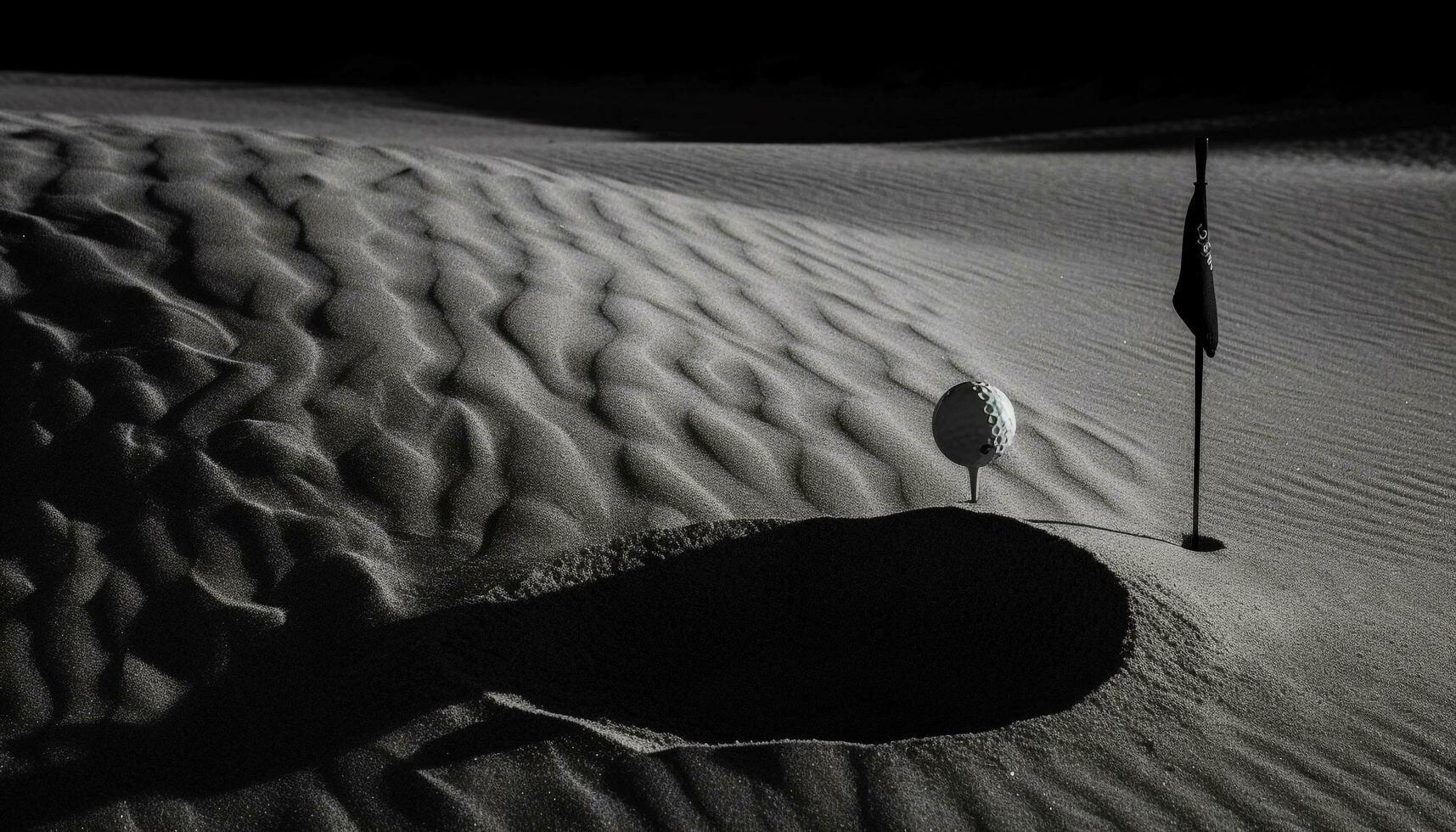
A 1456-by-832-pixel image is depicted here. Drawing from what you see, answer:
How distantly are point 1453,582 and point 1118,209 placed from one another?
218 inches

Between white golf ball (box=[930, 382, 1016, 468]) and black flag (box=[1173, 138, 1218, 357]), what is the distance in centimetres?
55

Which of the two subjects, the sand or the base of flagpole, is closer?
the sand

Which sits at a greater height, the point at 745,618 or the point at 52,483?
the point at 52,483

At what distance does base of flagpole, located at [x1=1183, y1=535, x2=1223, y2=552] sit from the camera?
11.8 ft

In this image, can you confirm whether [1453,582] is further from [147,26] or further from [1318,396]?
[147,26]

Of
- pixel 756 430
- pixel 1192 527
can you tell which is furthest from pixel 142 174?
pixel 1192 527

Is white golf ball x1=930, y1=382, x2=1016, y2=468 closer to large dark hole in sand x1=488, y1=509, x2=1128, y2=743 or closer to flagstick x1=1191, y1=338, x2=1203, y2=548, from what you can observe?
large dark hole in sand x1=488, y1=509, x2=1128, y2=743

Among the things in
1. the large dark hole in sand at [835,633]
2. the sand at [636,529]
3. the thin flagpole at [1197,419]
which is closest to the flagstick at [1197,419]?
the thin flagpole at [1197,419]

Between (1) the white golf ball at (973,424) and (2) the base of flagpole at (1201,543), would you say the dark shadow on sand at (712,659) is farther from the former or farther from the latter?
(2) the base of flagpole at (1201,543)

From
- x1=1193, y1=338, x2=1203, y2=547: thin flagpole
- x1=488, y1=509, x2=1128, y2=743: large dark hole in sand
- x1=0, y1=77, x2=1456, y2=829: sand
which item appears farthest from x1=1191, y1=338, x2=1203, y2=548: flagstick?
x1=488, y1=509, x2=1128, y2=743: large dark hole in sand

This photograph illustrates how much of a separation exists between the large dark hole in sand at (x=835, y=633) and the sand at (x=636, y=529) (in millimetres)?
11

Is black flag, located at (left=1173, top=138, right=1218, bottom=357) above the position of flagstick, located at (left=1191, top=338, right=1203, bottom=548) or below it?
above

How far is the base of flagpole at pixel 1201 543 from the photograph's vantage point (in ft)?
11.8

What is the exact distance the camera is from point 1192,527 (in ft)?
12.0
